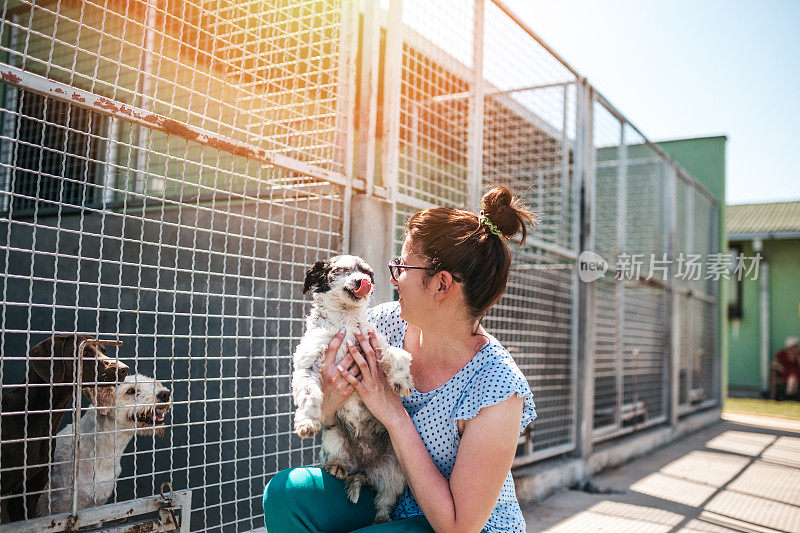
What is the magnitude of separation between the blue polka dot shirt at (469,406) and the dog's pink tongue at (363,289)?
38 cm

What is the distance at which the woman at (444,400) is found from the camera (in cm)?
171

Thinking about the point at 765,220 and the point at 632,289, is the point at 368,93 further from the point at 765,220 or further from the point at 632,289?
the point at 765,220

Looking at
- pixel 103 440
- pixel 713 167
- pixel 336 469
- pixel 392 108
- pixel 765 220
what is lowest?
pixel 103 440

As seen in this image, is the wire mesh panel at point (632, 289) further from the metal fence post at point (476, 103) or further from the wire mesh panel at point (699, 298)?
the metal fence post at point (476, 103)

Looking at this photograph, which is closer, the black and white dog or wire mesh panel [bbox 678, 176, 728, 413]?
the black and white dog

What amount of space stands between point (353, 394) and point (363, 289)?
35 cm

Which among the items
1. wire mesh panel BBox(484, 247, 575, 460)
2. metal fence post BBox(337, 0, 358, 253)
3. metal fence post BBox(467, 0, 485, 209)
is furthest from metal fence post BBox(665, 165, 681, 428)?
metal fence post BBox(337, 0, 358, 253)

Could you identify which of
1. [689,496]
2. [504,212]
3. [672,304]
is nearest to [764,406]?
[672,304]

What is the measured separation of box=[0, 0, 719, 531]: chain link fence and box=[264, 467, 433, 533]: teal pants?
1.81 feet

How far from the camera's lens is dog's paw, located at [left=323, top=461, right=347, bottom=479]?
6.38ft

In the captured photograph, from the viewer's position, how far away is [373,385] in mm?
1869

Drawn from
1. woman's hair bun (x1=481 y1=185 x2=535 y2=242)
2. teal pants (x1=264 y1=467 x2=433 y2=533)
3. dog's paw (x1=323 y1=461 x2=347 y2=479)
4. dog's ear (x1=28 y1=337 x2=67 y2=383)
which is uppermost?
woman's hair bun (x1=481 y1=185 x2=535 y2=242)

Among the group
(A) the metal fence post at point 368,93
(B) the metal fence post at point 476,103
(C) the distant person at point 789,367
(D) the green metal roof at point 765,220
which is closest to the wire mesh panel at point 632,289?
(B) the metal fence post at point 476,103

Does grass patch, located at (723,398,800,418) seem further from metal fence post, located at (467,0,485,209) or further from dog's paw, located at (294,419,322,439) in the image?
dog's paw, located at (294,419,322,439)
